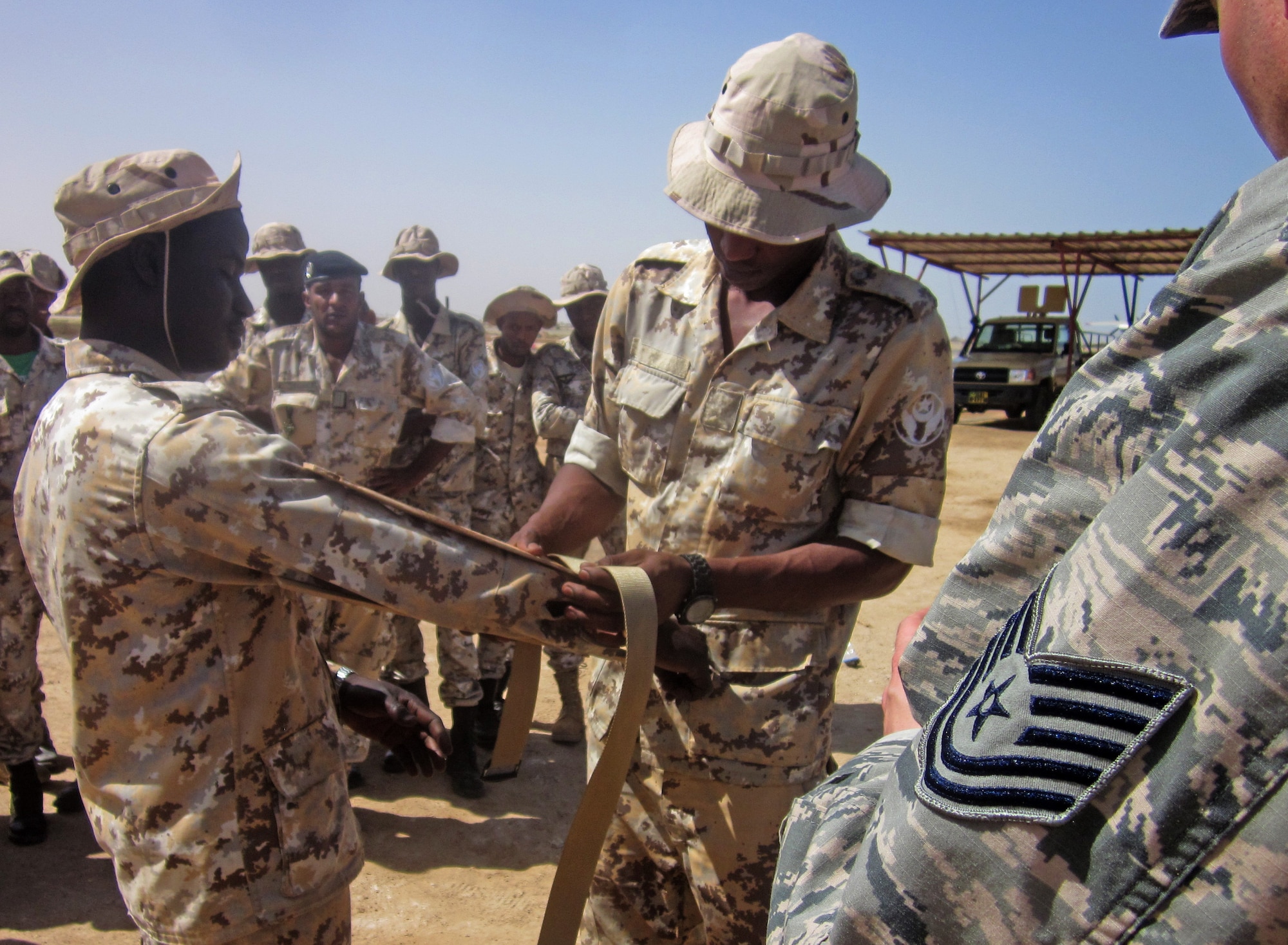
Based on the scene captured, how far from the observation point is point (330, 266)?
5.20m

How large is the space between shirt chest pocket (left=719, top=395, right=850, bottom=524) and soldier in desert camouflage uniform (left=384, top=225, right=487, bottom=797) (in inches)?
117

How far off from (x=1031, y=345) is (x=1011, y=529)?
20670 millimetres

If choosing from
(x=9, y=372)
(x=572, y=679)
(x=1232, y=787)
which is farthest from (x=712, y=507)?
(x=9, y=372)

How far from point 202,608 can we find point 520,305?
5.27m

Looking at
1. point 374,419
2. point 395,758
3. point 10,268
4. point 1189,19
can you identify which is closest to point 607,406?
point 1189,19

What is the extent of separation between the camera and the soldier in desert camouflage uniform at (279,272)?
6.27 m

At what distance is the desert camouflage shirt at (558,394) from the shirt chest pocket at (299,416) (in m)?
1.65

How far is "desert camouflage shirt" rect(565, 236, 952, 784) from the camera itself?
7.11 ft

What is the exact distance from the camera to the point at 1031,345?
64.7 feet

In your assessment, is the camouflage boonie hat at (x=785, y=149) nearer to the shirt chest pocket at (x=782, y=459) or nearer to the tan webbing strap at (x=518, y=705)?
the shirt chest pocket at (x=782, y=459)

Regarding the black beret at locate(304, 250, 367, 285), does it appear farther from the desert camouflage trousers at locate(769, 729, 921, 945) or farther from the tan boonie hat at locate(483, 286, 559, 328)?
the desert camouflage trousers at locate(769, 729, 921, 945)

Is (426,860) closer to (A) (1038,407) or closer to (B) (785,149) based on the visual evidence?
(B) (785,149)

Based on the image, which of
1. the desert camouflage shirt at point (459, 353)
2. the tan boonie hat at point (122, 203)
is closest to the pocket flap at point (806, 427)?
the tan boonie hat at point (122, 203)

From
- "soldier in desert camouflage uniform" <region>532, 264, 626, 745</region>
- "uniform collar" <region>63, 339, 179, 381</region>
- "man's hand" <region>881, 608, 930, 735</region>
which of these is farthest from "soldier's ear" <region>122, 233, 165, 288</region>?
"soldier in desert camouflage uniform" <region>532, 264, 626, 745</region>
